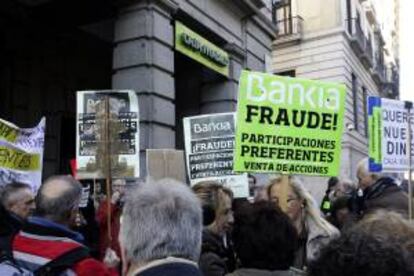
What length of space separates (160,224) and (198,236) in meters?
0.17

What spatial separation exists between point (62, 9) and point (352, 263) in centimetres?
1077

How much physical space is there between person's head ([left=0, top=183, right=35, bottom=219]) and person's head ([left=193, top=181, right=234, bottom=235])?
4.03 ft

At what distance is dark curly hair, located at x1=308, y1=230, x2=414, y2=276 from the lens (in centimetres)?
160

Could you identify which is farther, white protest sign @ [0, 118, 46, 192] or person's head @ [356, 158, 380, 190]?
white protest sign @ [0, 118, 46, 192]

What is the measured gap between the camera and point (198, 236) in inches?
95.0

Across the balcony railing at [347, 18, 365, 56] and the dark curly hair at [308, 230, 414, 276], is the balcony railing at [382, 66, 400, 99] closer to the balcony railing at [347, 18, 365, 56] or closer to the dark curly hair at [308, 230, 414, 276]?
the balcony railing at [347, 18, 365, 56]

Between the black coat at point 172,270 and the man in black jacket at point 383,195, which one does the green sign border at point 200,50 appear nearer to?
the man in black jacket at point 383,195

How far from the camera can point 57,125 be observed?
41.5 ft

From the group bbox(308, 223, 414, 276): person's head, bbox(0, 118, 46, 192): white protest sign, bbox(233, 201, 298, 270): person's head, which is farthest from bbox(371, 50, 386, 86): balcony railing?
bbox(308, 223, 414, 276): person's head

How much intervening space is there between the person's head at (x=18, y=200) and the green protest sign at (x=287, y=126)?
6.35 feet

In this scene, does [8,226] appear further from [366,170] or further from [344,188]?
[344,188]

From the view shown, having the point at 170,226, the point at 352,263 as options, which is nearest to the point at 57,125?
the point at 170,226

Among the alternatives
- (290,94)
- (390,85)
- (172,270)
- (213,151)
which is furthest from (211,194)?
(390,85)

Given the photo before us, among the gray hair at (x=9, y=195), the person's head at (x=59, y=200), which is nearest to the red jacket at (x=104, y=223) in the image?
the gray hair at (x=9, y=195)
